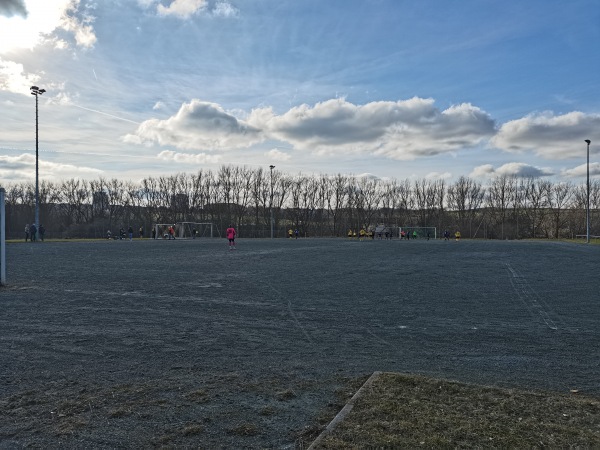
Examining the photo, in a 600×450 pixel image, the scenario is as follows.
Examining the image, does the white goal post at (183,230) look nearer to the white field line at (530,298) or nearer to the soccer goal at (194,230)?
the soccer goal at (194,230)

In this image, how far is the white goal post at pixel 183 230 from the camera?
232 ft

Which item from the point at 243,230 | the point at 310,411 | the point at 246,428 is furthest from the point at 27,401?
the point at 243,230

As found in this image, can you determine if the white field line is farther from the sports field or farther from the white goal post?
the white goal post

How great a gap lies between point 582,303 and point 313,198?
9680cm

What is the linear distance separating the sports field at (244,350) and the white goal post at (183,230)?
58093mm

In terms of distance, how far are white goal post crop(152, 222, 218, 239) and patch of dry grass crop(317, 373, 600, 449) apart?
6651 centimetres

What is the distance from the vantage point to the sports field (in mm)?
4230

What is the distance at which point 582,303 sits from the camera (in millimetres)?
10812

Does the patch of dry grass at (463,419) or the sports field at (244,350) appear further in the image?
the sports field at (244,350)

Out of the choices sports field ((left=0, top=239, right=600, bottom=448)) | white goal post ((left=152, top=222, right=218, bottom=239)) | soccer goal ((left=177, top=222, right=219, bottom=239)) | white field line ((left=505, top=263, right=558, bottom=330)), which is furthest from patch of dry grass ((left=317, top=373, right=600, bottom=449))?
soccer goal ((left=177, top=222, right=219, bottom=239))

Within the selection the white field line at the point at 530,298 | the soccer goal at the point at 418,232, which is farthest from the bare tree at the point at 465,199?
the white field line at the point at 530,298

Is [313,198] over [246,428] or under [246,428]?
over

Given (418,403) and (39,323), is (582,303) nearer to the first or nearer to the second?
(418,403)

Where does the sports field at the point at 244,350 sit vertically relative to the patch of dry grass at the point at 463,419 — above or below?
below
